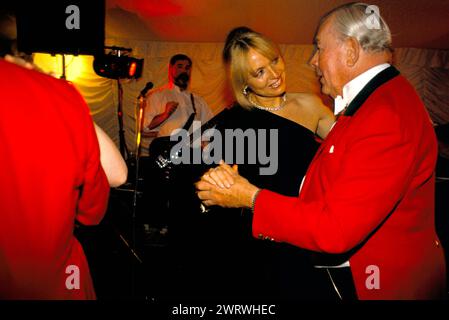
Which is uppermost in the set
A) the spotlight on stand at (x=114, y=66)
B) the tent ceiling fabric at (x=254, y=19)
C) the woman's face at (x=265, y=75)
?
the tent ceiling fabric at (x=254, y=19)

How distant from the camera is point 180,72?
17.6 feet

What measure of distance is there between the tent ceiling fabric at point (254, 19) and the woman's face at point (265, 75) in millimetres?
4356

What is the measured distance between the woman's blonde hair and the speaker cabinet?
258 centimetres

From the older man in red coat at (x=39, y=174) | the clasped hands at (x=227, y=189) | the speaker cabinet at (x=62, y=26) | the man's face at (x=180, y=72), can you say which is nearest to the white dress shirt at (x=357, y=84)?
Result: the clasped hands at (x=227, y=189)

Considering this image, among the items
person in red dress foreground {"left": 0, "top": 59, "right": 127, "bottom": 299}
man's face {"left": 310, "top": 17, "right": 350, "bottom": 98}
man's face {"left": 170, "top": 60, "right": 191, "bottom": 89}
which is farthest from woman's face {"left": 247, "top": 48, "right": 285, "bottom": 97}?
man's face {"left": 170, "top": 60, "right": 191, "bottom": 89}

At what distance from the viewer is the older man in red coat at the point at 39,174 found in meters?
0.87

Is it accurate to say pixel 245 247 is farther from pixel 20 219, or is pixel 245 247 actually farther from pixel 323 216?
pixel 20 219

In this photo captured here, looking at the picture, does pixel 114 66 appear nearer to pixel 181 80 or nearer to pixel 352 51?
pixel 181 80

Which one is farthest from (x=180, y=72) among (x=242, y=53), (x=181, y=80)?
(x=242, y=53)

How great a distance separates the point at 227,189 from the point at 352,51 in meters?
0.83

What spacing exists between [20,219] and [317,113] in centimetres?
222

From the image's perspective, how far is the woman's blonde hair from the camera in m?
2.40

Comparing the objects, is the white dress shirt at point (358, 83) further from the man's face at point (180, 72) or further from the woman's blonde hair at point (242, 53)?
the man's face at point (180, 72)
